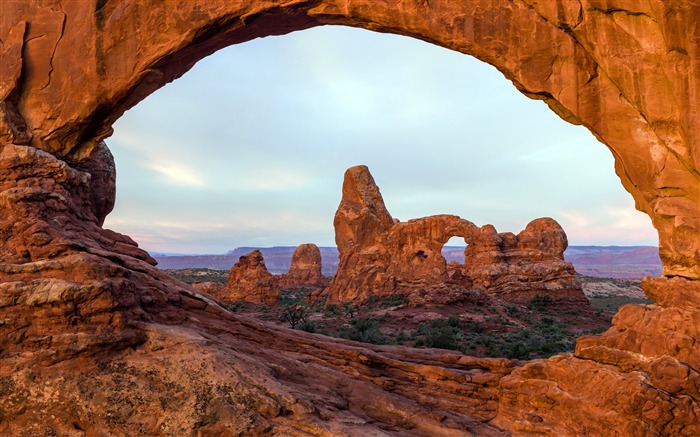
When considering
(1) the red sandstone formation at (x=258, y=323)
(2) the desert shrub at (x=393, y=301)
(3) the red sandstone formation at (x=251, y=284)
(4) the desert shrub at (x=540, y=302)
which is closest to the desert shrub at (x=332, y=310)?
(2) the desert shrub at (x=393, y=301)

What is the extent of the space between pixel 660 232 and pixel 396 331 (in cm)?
1968

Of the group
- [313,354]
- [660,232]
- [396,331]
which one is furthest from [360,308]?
[660,232]

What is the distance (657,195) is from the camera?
7.61 metres

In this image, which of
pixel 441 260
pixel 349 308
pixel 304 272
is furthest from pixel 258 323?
pixel 304 272

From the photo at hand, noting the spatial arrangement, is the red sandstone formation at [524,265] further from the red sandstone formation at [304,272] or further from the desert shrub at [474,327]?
the red sandstone formation at [304,272]

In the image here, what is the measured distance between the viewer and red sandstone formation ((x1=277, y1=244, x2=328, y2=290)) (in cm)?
6291

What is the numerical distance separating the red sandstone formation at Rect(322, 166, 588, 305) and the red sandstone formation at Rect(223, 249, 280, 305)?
6143 mm

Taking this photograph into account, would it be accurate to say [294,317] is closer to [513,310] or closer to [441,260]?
[513,310]

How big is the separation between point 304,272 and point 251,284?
912 inches

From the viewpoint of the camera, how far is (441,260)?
129ft

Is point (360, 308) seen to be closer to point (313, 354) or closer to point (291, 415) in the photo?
point (313, 354)

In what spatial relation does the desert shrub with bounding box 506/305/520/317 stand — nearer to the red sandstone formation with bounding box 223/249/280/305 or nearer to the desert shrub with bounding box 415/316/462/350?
the desert shrub with bounding box 415/316/462/350

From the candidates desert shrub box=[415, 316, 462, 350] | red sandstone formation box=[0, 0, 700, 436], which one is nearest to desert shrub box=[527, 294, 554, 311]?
desert shrub box=[415, 316, 462, 350]

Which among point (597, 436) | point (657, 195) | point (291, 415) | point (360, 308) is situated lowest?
point (360, 308)
